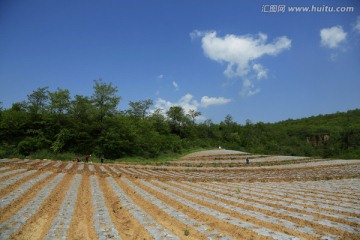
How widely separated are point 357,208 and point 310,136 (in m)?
Answer: 98.5

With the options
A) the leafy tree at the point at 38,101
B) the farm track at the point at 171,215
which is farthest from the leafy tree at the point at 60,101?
the farm track at the point at 171,215

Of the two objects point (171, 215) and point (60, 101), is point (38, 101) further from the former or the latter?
point (171, 215)

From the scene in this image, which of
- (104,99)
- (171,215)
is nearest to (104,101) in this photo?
(104,99)

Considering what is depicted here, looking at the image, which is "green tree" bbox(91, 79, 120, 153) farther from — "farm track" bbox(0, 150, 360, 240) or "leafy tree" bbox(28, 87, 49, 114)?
"farm track" bbox(0, 150, 360, 240)

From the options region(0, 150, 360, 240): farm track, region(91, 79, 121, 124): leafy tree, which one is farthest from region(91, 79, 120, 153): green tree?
region(0, 150, 360, 240): farm track

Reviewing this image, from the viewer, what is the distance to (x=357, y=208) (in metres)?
9.29

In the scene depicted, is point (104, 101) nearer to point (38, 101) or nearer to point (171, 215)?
point (38, 101)

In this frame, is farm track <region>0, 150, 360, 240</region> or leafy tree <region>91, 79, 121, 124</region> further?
leafy tree <region>91, 79, 121, 124</region>

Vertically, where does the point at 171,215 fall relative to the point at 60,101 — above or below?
below

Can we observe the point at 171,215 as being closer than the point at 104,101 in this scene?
Yes

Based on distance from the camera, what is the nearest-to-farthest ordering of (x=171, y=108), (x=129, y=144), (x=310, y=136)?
(x=129, y=144), (x=171, y=108), (x=310, y=136)

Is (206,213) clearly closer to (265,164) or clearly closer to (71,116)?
(265,164)

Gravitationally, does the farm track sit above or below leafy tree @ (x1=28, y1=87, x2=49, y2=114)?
below

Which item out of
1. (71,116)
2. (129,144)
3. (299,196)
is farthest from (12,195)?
(71,116)
